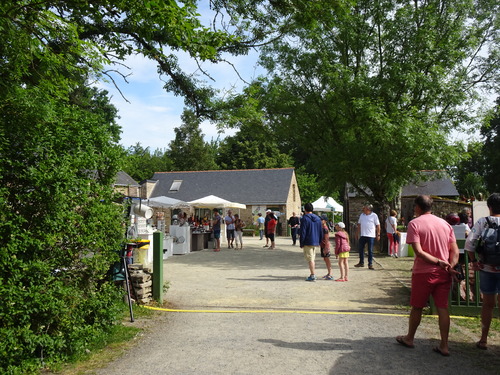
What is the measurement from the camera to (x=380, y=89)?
16172 millimetres

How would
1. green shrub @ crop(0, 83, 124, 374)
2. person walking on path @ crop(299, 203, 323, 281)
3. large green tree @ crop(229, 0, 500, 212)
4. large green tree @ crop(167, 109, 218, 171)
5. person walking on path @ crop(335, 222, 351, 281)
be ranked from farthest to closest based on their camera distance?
large green tree @ crop(167, 109, 218, 171)
large green tree @ crop(229, 0, 500, 212)
person walking on path @ crop(335, 222, 351, 281)
person walking on path @ crop(299, 203, 323, 281)
green shrub @ crop(0, 83, 124, 374)

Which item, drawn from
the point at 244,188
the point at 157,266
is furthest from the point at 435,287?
the point at 244,188

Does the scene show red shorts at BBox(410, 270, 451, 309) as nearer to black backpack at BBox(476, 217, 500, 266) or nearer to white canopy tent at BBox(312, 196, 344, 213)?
black backpack at BBox(476, 217, 500, 266)

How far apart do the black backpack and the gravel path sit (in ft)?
3.41

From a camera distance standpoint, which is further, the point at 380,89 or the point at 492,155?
the point at 492,155

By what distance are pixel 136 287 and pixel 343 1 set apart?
6.71m

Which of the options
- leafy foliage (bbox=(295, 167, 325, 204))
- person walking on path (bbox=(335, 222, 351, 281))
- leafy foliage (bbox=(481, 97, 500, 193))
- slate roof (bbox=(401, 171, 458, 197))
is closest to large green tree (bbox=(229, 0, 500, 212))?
person walking on path (bbox=(335, 222, 351, 281))

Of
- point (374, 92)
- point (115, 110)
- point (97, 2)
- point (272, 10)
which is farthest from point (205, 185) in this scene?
point (97, 2)

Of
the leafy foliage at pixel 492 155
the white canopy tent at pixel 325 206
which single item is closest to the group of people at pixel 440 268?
the white canopy tent at pixel 325 206

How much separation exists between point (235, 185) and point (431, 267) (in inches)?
1559

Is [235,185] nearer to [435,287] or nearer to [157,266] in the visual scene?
[157,266]

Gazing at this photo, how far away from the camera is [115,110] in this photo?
47531 mm

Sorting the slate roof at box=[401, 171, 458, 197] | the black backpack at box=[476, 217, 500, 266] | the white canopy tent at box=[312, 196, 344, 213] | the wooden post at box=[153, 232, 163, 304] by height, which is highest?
the slate roof at box=[401, 171, 458, 197]

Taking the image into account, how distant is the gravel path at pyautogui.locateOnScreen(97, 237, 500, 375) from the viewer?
454cm
